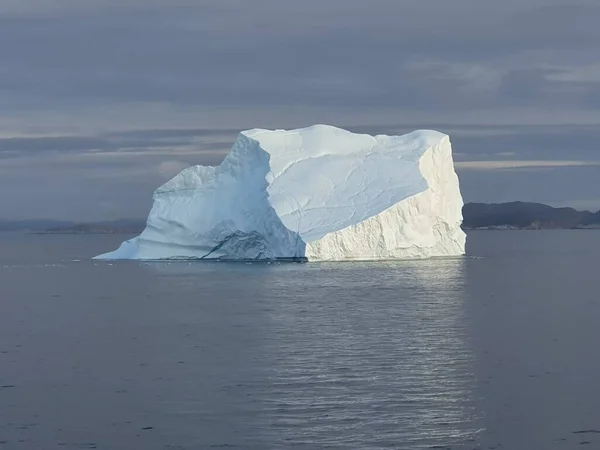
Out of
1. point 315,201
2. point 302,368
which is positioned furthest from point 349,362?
point 315,201

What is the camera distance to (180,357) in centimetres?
1997

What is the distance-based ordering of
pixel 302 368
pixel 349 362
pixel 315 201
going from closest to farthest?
pixel 302 368
pixel 349 362
pixel 315 201

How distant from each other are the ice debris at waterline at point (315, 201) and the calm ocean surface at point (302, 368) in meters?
6.66

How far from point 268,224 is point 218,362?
23441 millimetres

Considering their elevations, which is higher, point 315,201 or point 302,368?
point 315,201

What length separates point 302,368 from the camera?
1830 cm

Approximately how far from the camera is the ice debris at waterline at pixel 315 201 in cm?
4197

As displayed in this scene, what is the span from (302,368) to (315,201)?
24.5 m

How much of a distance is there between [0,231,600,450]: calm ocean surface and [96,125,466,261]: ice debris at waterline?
666 cm

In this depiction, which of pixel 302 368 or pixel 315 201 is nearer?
pixel 302 368

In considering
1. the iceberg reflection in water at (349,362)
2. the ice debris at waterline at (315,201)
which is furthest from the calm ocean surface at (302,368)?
the ice debris at waterline at (315,201)

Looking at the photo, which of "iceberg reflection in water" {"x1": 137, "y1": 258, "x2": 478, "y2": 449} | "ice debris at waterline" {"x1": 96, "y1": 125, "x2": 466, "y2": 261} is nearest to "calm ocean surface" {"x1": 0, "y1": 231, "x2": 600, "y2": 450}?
"iceberg reflection in water" {"x1": 137, "y1": 258, "x2": 478, "y2": 449}

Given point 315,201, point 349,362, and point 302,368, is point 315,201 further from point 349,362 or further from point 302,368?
point 302,368

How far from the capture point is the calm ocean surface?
13.8 meters
